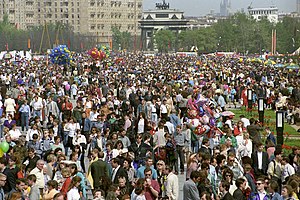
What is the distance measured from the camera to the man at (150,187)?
46.9 feet

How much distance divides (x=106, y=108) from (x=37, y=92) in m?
5.74

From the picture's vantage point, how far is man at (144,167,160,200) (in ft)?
46.9

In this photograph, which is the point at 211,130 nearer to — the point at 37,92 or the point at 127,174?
the point at 127,174

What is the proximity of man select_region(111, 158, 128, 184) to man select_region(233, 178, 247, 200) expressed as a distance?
6.83 ft

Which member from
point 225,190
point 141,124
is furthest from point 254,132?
point 225,190

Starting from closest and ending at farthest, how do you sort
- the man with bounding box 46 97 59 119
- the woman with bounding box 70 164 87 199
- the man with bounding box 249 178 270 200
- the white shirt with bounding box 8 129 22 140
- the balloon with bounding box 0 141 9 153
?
the man with bounding box 249 178 270 200, the woman with bounding box 70 164 87 199, the balloon with bounding box 0 141 9 153, the white shirt with bounding box 8 129 22 140, the man with bounding box 46 97 59 119

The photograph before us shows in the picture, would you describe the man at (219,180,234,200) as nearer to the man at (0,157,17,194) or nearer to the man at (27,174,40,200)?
the man at (27,174,40,200)

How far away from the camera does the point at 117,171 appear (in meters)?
15.9

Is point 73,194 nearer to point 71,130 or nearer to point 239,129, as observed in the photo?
point 239,129

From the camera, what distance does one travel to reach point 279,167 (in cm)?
1653

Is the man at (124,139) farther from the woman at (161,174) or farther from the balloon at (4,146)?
the woman at (161,174)

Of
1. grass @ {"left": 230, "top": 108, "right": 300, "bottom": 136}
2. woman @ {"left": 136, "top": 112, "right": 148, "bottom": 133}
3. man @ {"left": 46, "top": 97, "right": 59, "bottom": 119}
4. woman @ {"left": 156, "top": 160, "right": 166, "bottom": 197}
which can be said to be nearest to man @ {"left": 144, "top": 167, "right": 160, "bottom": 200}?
woman @ {"left": 156, "top": 160, "right": 166, "bottom": 197}

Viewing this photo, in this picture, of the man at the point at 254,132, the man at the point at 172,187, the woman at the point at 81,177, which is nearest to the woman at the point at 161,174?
the man at the point at 172,187

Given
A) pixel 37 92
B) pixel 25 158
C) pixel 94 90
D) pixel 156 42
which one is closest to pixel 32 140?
pixel 25 158
